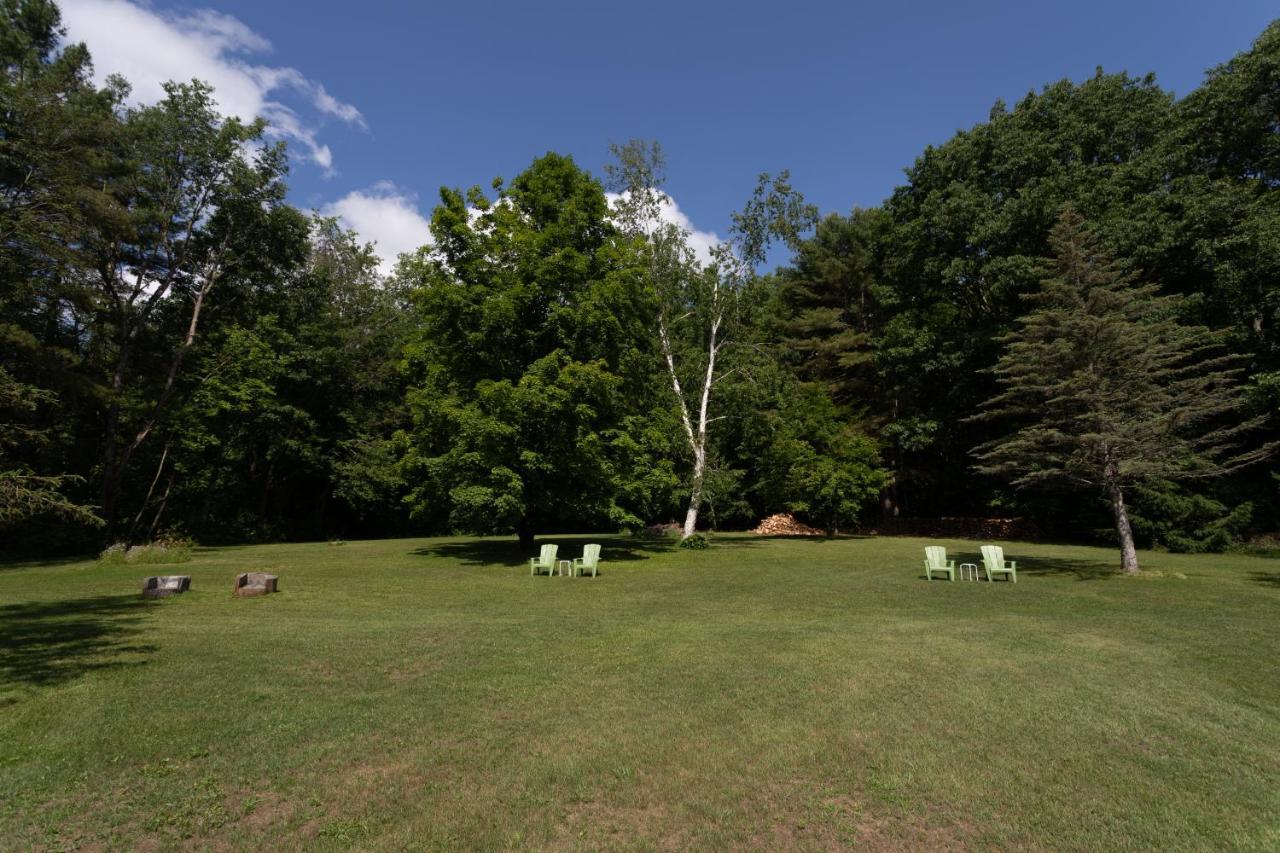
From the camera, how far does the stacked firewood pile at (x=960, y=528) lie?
32844 millimetres

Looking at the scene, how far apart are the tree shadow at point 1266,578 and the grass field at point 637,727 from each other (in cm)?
458

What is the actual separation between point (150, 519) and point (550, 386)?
83.1ft

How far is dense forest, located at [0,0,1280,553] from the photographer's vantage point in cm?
1678

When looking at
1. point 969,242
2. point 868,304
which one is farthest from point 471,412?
point 868,304

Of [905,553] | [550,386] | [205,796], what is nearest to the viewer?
[205,796]

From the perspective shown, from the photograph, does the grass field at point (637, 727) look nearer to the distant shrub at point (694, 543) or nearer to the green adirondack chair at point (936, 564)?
the green adirondack chair at point (936, 564)

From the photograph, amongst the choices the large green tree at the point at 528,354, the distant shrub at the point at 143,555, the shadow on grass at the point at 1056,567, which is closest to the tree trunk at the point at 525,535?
the large green tree at the point at 528,354

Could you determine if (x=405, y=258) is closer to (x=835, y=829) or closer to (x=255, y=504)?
(x=255, y=504)

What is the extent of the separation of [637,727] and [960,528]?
34686mm

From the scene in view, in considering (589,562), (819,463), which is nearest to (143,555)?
(589,562)

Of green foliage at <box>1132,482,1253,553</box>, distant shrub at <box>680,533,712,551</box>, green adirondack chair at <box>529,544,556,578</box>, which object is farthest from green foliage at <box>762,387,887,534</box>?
green adirondack chair at <box>529,544,556,578</box>

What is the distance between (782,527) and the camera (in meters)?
39.1

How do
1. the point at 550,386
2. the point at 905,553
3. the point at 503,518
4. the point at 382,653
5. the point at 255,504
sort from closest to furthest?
the point at 382,653 → the point at 550,386 → the point at 503,518 → the point at 905,553 → the point at 255,504

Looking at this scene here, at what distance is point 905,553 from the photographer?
2391 centimetres
